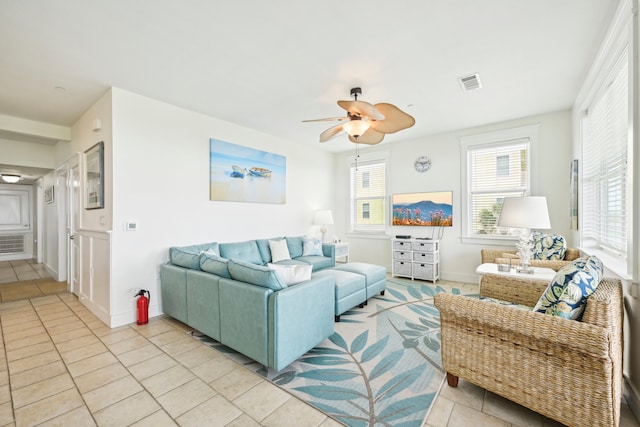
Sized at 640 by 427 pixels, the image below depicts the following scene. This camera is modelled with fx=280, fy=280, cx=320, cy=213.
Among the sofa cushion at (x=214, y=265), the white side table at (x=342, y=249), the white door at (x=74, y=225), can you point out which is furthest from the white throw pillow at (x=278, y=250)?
the white door at (x=74, y=225)

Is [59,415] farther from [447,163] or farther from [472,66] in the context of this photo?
[447,163]

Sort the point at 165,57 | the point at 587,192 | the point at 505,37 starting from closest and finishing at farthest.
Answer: the point at 505,37, the point at 165,57, the point at 587,192

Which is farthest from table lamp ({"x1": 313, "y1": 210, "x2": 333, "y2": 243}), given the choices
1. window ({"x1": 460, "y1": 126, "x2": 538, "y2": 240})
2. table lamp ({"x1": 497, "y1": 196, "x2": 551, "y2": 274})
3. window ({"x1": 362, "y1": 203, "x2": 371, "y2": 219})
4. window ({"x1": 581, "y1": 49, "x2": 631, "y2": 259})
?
window ({"x1": 581, "y1": 49, "x2": 631, "y2": 259})

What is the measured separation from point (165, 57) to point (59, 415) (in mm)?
2802

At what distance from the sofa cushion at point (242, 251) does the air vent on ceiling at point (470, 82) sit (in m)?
3.45

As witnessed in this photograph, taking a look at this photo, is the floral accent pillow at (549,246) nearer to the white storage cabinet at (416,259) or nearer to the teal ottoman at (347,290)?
the white storage cabinet at (416,259)

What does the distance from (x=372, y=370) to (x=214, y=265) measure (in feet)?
5.41

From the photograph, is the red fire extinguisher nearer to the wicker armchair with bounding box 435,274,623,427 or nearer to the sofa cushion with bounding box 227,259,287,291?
the sofa cushion with bounding box 227,259,287,291

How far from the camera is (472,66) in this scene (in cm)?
276

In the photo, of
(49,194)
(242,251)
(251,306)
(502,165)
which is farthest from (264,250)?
(49,194)

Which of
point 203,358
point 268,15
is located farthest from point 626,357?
point 268,15

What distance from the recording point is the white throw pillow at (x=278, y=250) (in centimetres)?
445

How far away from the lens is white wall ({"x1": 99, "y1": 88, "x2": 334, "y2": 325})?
10.3 ft

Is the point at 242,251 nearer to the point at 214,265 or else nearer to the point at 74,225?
the point at 214,265
